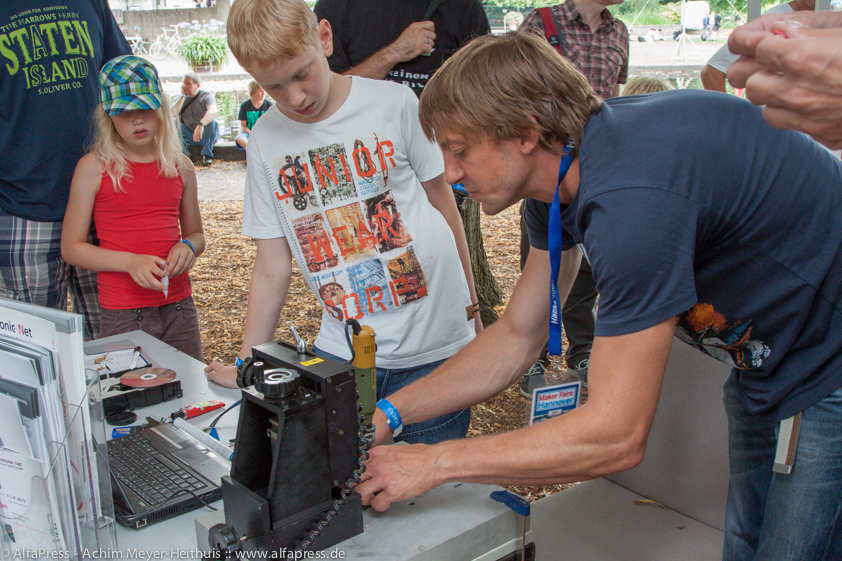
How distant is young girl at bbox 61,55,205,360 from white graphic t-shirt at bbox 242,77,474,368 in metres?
0.72

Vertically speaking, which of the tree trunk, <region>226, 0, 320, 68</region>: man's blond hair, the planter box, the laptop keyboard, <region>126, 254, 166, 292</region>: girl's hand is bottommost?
the tree trunk

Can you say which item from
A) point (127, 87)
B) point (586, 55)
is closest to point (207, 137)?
point (586, 55)

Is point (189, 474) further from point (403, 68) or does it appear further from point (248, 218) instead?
point (403, 68)

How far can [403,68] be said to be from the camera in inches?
106

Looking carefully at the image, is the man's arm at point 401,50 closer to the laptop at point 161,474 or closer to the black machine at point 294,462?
the laptop at point 161,474

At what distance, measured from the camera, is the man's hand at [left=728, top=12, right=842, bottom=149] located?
2.02 feet

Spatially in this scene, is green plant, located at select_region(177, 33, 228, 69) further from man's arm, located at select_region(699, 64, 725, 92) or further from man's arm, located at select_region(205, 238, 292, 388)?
man's arm, located at select_region(205, 238, 292, 388)

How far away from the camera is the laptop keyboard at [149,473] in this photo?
128cm

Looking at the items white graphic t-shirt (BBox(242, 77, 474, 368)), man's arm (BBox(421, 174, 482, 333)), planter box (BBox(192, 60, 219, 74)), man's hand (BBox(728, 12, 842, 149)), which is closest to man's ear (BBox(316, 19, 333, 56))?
white graphic t-shirt (BBox(242, 77, 474, 368))

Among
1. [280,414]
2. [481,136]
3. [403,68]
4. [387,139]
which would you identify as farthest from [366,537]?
[403,68]

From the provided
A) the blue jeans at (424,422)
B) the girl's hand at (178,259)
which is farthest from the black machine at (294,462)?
the girl's hand at (178,259)

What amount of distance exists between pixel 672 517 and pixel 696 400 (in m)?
0.35

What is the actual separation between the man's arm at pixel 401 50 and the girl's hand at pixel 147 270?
107 centimetres

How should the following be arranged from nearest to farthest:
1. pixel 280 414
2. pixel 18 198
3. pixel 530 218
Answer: pixel 280 414 → pixel 530 218 → pixel 18 198
